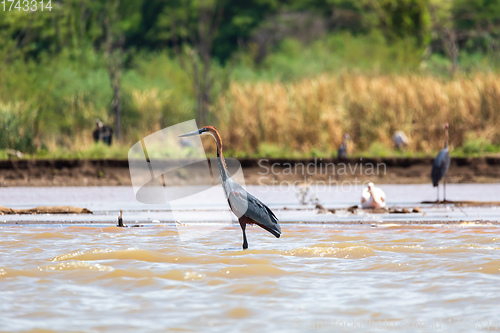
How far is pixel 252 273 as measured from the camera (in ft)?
26.6

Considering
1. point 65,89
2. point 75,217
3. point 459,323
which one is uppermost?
point 65,89

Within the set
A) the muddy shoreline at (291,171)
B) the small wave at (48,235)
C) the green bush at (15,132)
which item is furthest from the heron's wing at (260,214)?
the green bush at (15,132)

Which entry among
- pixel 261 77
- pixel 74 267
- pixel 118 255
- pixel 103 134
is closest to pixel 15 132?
pixel 103 134

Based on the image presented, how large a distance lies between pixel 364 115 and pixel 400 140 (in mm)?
1690

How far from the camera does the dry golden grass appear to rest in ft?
66.5

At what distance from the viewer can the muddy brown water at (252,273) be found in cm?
629

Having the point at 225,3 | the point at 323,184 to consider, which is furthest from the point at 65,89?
the point at 225,3

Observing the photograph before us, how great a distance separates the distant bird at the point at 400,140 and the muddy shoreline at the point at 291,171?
163 centimetres

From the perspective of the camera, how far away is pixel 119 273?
26.3 ft

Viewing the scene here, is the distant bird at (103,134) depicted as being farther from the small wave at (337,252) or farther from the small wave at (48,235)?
the small wave at (337,252)

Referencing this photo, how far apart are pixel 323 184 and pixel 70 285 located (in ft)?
33.6

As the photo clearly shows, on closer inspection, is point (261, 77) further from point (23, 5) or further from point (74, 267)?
point (74, 267)

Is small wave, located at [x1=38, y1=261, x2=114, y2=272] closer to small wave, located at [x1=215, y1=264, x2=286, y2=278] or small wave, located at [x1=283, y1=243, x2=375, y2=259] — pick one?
small wave, located at [x1=215, y1=264, x2=286, y2=278]

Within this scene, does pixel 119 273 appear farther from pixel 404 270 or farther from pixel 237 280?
pixel 404 270
